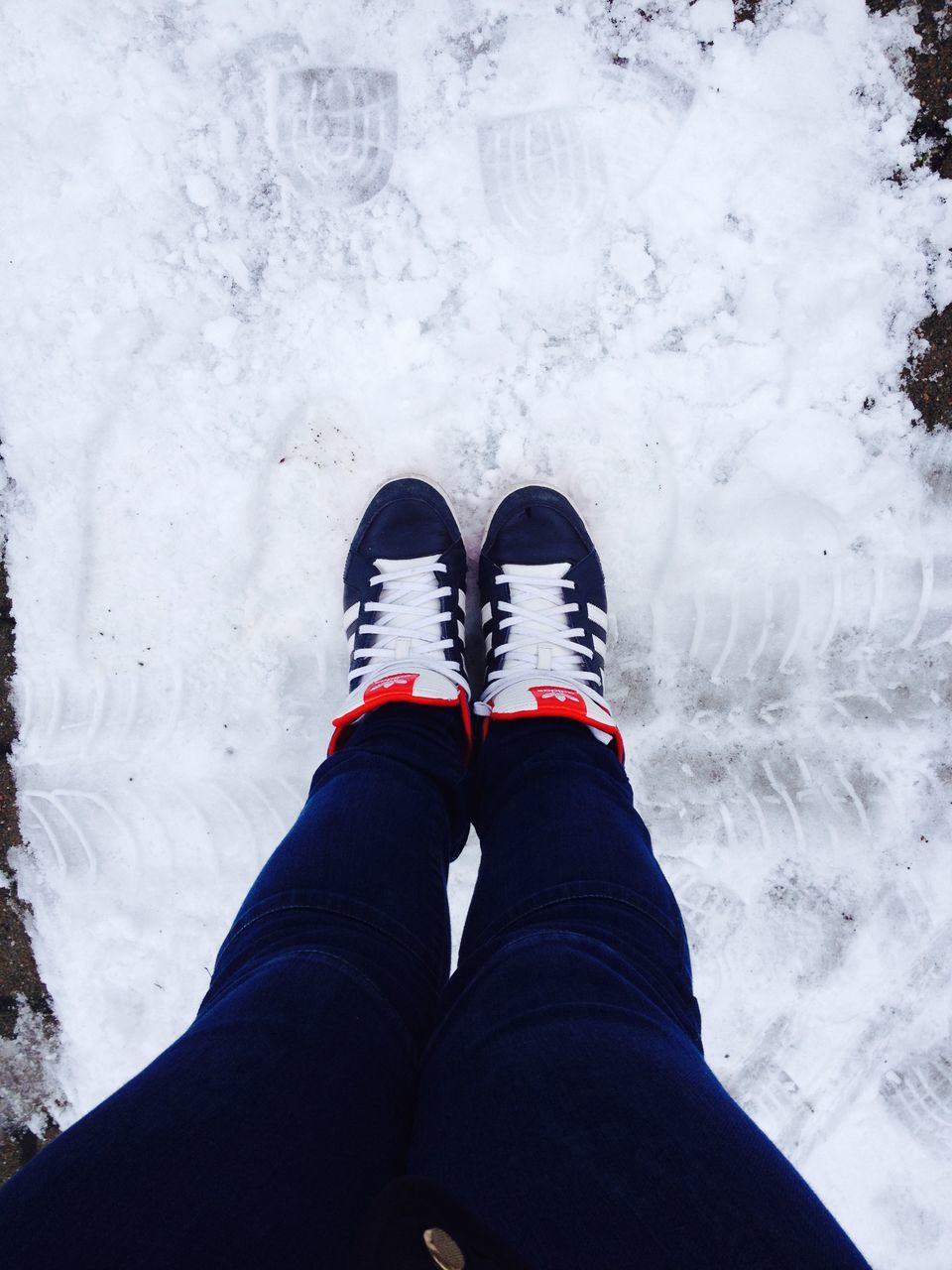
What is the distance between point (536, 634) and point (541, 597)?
8cm

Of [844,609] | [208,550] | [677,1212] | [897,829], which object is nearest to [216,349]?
[208,550]

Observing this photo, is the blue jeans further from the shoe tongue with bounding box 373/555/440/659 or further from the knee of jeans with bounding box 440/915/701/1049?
the shoe tongue with bounding box 373/555/440/659

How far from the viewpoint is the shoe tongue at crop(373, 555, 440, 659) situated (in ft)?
5.43

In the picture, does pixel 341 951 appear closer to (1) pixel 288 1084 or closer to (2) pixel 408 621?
(1) pixel 288 1084

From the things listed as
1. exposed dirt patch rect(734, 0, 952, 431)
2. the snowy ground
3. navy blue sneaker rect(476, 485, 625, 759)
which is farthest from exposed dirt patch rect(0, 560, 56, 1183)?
exposed dirt patch rect(734, 0, 952, 431)

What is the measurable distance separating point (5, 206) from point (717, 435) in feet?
5.02

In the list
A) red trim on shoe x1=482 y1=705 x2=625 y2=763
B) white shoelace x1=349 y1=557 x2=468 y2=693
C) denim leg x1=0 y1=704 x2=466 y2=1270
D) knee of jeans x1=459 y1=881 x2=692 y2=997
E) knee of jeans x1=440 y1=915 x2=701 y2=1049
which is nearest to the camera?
denim leg x1=0 y1=704 x2=466 y2=1270

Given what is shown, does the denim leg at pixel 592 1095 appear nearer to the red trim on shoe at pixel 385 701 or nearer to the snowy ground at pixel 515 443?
the red trim on shoe at pixel 385 701

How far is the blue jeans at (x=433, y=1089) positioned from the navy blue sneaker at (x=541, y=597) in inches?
15.5

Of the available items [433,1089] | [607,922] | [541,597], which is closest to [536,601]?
[541,597]

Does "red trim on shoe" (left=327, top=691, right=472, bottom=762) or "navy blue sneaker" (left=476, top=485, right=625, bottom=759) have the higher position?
"navy blue sneaker" (left=476, top=485, right=625, bottom=759)

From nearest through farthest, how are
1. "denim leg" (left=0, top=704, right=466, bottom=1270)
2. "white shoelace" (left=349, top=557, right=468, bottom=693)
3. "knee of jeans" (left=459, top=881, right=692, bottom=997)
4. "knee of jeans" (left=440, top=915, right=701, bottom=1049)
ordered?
Answer: "denim leg" (left=0, top=704, right=466, bottom=1270) < "knee of jeans" (left=440, top=915, right=701, bottom=1049) < "knee of jeans" (left=459, top=881, right=692, bottom=997) < "white shoelace" (left=349, top=557, right=468, bottom=693)

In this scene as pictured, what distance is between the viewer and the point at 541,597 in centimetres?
169

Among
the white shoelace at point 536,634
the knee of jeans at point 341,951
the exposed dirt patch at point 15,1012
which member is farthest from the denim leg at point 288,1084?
the exposed dirt patch at point 15,1012
